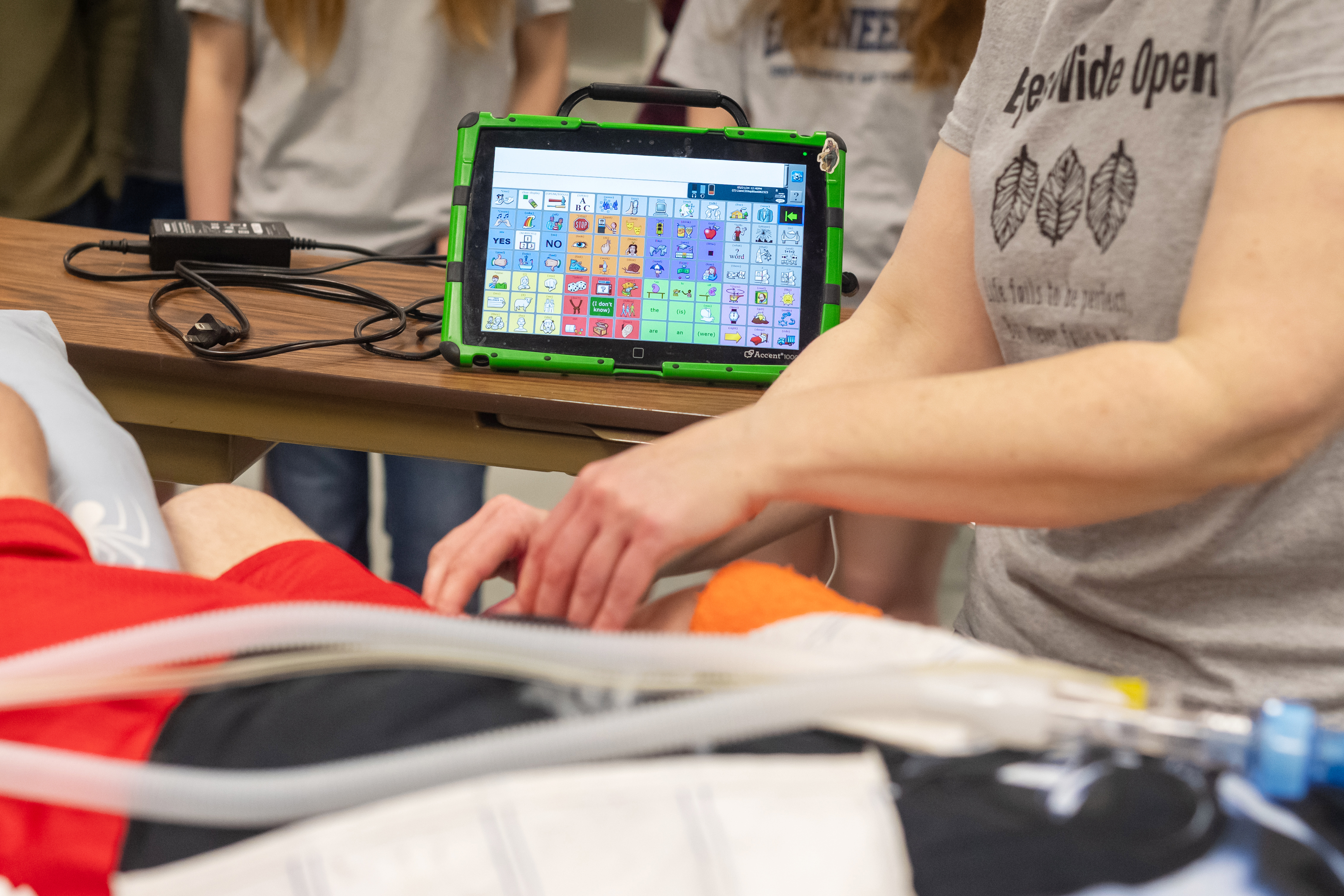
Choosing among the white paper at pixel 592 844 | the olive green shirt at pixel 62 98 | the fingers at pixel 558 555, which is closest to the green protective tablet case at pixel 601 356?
the fingers at pixel 558 555

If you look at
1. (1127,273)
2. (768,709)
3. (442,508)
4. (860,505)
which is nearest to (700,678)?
(768,709)

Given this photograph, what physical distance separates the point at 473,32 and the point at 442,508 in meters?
0.76

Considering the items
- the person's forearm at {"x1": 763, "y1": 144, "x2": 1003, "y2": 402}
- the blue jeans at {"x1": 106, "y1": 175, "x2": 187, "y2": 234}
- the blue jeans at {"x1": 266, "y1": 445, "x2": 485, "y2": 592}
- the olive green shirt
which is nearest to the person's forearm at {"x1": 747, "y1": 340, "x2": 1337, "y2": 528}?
the person's forearm at {"x1": 763, "y1": 144, "x2": 1003, "y2": 402}

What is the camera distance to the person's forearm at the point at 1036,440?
1.62 ft

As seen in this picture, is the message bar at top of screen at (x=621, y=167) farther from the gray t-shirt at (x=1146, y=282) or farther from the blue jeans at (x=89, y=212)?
the blue jeans at (x=89, y=212)

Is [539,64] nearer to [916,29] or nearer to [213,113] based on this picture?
[213,113]

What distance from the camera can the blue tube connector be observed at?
38 centimetres

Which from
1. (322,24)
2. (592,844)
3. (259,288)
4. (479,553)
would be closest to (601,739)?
(592,844)

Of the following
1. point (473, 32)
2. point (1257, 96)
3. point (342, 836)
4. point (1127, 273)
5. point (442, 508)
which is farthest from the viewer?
point (442, 508)

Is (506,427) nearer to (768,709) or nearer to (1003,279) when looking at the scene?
(1003,279)

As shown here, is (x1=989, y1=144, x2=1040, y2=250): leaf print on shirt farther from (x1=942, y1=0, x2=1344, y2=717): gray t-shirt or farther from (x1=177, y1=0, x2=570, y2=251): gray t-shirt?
(x1=177, y1=0, x2=570, y2=251): gray t-shirt

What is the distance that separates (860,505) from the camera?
565 mm

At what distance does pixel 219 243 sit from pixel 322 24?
1.84 feet

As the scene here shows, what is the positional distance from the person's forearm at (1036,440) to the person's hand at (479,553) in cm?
20
